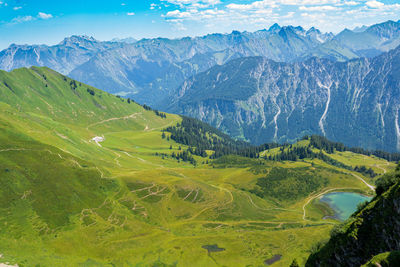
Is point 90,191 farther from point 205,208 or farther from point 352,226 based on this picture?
point 352,226

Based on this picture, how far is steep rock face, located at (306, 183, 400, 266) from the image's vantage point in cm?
5664

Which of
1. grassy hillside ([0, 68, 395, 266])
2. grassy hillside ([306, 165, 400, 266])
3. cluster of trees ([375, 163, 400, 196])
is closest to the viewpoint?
grassy hillside ([306, 165, 400, 266])

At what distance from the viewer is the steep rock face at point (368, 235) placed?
56.6 metres

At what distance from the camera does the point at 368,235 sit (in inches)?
2386

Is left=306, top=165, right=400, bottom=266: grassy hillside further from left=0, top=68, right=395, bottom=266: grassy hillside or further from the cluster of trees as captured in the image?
left=0, top=68, right=395, bottom=266: grassy hillside

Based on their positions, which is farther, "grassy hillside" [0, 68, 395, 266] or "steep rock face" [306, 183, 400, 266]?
"grassy hillside" [0, 68, 395, 266]

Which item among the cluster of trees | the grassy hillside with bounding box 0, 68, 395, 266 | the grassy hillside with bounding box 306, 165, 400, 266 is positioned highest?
the cluster of trees

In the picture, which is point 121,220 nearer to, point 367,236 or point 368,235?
point 367,236

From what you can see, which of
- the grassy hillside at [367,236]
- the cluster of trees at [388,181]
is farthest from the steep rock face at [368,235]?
the cluster of trees at [388,181]

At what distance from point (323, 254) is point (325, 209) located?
435 ft

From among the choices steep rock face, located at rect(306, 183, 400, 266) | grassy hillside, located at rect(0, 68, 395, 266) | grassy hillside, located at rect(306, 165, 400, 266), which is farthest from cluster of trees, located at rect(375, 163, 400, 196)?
grassy hillside, located at rect(0, 68, 395, 266)

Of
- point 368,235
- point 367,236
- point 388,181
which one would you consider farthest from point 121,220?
point 388,181

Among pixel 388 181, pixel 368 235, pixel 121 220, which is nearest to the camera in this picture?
pixel 368 235

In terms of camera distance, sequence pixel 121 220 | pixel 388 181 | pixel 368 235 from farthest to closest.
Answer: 1. pixel 121 220
2. pixel 388 181
3. pixel 368 235
